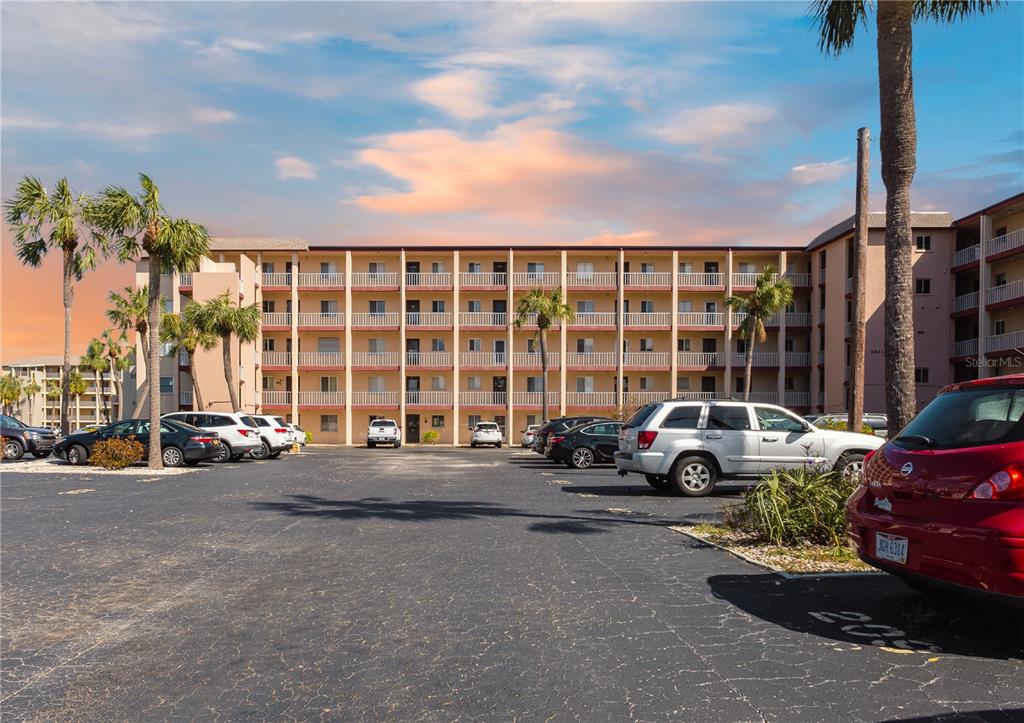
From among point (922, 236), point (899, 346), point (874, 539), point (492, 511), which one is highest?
point (922, 236)

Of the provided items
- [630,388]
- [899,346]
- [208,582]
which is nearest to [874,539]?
[899,346]

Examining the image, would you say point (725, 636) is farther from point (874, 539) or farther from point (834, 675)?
point (874, 539)

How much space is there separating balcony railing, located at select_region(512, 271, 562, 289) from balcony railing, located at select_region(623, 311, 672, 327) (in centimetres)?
583

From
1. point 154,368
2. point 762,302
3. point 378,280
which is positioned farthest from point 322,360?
point 154,368

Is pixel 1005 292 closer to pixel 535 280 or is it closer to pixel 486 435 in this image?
pixel 535 280

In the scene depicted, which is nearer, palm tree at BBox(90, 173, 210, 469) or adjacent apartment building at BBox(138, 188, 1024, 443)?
palm tree at BBox(90, 173, 210, 469)

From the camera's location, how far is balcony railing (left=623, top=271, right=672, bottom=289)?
196ft

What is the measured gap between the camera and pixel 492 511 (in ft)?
43.6

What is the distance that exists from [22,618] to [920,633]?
22.8 feet

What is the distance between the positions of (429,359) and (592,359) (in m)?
11.9

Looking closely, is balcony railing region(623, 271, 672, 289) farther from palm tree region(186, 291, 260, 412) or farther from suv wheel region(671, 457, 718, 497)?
suv wheel region(671, 457, 718, 497)

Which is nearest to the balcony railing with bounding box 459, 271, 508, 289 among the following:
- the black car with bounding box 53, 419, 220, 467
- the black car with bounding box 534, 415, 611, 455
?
the black car with bounding box 534, 415, 611, 455

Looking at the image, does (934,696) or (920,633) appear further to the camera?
(920,633)

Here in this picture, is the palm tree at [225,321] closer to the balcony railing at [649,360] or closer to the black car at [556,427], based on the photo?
the black car at [556,427]
